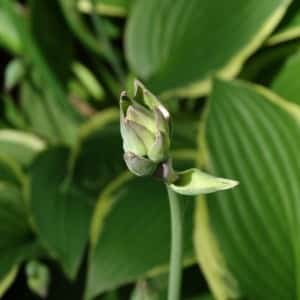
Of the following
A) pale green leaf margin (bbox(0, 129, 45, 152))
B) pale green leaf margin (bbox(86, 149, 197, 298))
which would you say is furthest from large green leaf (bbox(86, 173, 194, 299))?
pale green leaf margin (bbox(0, 129, 45, 152))

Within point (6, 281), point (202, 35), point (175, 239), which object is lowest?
point (6, 281)

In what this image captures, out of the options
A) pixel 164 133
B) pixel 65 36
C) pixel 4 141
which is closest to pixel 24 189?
pixel 4 141

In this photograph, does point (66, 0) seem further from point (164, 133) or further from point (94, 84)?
point (164, 133)

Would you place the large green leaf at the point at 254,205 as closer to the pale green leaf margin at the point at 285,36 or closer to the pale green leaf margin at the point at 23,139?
the pale green leaf margin at the point at 285,36

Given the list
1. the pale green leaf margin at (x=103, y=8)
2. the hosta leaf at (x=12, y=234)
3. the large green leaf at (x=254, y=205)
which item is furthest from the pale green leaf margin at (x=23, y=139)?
the large green leaf at (x=254, y=205)

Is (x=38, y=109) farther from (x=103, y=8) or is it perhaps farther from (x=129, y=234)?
(x=129, y=234)

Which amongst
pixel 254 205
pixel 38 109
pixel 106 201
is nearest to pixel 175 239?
pixel 254 205

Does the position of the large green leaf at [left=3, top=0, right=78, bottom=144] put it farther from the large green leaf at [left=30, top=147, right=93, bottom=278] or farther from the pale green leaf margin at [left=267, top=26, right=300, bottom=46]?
the pale green leaf margin at [left=267, top=26, right=300, bottom=46]
